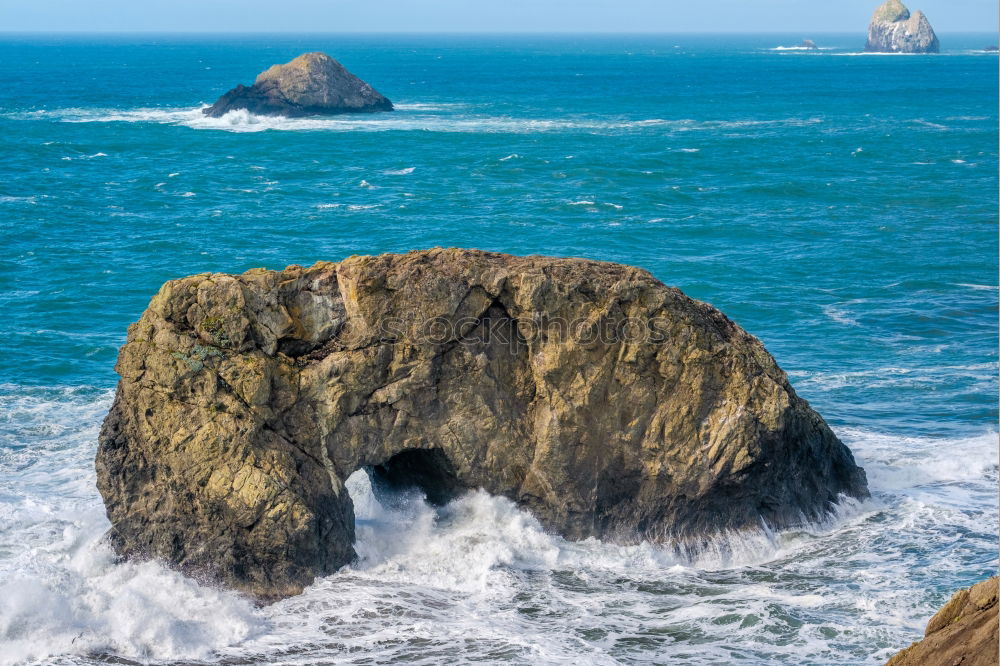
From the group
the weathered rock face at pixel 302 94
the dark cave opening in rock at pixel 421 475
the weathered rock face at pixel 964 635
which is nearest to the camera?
the weathered rock face at pixel 964 635

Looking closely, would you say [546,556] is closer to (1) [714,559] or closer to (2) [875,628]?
(1) [714,559]

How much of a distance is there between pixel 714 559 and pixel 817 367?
15892 millimetres

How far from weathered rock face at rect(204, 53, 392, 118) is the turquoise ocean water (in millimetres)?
4254

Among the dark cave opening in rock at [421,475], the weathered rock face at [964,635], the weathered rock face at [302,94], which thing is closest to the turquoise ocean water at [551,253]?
the dark cave opening in rock at [421,475]

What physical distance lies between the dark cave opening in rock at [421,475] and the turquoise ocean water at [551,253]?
488mm

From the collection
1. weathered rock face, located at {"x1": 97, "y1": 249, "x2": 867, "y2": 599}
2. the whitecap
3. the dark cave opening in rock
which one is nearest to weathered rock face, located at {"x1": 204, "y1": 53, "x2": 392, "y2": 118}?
the whitecap

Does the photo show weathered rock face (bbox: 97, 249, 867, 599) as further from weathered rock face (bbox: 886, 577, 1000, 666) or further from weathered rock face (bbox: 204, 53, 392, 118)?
weathered rock face (bbox: 204, 53, 392, 118)

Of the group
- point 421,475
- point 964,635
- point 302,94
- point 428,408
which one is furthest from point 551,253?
point 302,94

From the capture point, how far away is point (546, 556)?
2417 cm

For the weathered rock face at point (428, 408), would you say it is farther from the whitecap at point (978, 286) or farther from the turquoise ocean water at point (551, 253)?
the whitecap at point (978, 286)

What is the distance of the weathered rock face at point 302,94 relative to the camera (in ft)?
380

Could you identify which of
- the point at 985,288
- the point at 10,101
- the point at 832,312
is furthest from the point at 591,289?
the point at 10,101

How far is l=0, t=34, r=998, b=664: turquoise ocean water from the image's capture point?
2144 cm

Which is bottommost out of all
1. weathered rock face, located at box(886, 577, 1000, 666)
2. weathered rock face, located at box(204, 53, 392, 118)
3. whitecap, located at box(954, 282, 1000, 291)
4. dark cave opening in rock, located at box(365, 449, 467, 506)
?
dark cave opening in rock, located at box(365, 449, 467, 506)
